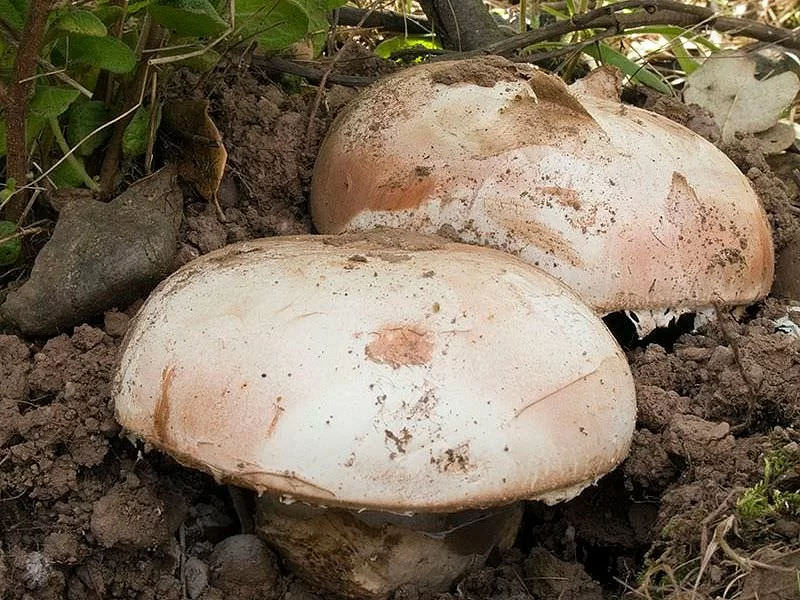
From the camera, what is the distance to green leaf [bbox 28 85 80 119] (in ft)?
6.20

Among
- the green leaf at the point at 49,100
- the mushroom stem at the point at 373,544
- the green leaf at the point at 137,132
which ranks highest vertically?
the green leaf at the point at 49,100

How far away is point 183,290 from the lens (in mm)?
1700

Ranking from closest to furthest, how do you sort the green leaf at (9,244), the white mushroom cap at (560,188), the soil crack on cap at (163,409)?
the soil crack on cap at (163,409) < the white mushroom cap at (560,188) < the green leaf at (9,244)

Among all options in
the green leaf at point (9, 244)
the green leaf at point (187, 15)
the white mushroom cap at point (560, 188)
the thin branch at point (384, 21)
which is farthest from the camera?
the thin branch at point (384, 21)

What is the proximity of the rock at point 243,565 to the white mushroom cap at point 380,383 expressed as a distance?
0.38 meters

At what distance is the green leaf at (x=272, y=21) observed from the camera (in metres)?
2.00

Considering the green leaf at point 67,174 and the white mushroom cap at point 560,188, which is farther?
the green leaf at point 67,174

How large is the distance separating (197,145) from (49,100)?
1.41ft

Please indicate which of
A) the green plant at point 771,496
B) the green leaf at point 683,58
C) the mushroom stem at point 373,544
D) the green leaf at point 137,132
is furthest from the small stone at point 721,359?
the green leaf at point 683,58

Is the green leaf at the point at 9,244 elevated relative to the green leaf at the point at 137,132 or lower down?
lower down

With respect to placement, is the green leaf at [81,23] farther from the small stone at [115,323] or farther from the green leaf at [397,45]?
the green leaf at [397,45]

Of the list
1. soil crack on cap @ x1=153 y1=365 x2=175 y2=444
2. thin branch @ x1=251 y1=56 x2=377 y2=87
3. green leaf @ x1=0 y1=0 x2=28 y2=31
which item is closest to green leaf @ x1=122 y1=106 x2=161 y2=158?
green leaf @ x1=0 y1=0 x2=28 y2=31

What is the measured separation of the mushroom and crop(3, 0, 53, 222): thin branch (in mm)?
449

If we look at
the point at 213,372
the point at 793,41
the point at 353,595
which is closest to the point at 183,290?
the point at 213,372
